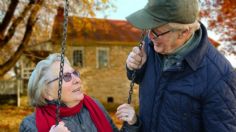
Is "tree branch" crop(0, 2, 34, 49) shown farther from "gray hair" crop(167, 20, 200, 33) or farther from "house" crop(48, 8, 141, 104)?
"gray hair" crop(167, 20, 200, 33)

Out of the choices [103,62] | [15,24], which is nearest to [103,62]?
[103,62]

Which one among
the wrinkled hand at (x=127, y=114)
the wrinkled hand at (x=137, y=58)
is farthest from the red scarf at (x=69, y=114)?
the wrinkled hand at (x=137, y=58)

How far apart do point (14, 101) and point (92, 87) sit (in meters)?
5.28

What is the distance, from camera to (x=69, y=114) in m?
2.94

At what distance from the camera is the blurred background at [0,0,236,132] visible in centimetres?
1580

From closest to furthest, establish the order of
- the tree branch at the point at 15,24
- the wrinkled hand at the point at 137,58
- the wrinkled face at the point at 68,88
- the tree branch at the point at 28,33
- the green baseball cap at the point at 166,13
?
the green baseball cap at the point at 166,13
the wrinkled hand at the point at 137,58
the wrinkled face at the point at 68,88
the tree branch at the point at 28,33
the tree branch at the point at 15,24

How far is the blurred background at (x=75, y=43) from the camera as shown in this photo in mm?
15805

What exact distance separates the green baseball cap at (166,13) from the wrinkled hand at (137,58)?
26 centimetres

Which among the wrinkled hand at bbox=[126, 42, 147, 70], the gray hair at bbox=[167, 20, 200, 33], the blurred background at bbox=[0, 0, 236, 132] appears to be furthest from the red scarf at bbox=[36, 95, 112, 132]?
the blurred background at bbox=[0, 0, 236, 132]

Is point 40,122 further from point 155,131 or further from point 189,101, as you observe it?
point 189,101

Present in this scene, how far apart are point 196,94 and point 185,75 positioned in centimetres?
13

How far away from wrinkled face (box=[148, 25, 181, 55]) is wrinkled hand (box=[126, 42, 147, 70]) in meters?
0.21

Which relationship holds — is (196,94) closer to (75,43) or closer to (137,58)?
(137,58)

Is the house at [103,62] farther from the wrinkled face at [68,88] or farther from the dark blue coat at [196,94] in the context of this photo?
the dark blue coat at [196,94]
